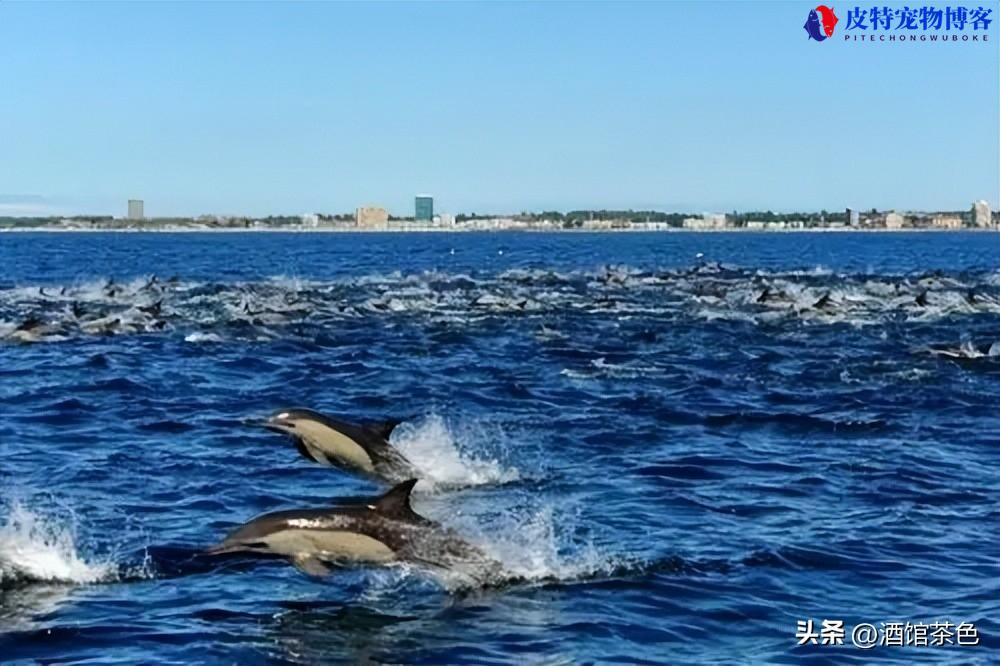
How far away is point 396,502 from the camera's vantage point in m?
11.7

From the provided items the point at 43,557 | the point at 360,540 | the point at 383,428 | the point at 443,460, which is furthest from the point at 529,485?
the point at 43,557

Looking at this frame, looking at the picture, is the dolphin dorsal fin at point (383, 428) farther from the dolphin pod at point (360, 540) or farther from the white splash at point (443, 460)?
the dolphin pod at point (360, 540)

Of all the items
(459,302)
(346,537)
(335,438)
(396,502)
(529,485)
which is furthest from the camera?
(459,302)

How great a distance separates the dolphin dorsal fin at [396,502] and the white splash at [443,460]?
4.49m

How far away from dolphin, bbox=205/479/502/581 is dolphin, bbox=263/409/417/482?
2675 millimetres

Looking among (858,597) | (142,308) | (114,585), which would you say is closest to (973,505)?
(858,597)

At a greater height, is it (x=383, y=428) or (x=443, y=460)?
(x=383, y=428)

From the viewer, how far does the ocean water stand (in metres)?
10.9

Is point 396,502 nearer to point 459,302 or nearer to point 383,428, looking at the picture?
point 383,428

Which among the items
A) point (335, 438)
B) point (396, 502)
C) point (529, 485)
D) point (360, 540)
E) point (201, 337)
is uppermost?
point (335, 438)

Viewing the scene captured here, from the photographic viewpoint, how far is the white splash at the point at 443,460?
1691cm

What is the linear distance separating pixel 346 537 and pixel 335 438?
3.09 metres

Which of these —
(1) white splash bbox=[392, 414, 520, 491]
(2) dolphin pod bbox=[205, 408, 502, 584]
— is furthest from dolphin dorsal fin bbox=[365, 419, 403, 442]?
(2) dolphin pod bbox=[205, 408, 502, 584]

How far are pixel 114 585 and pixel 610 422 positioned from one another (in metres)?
10.4
